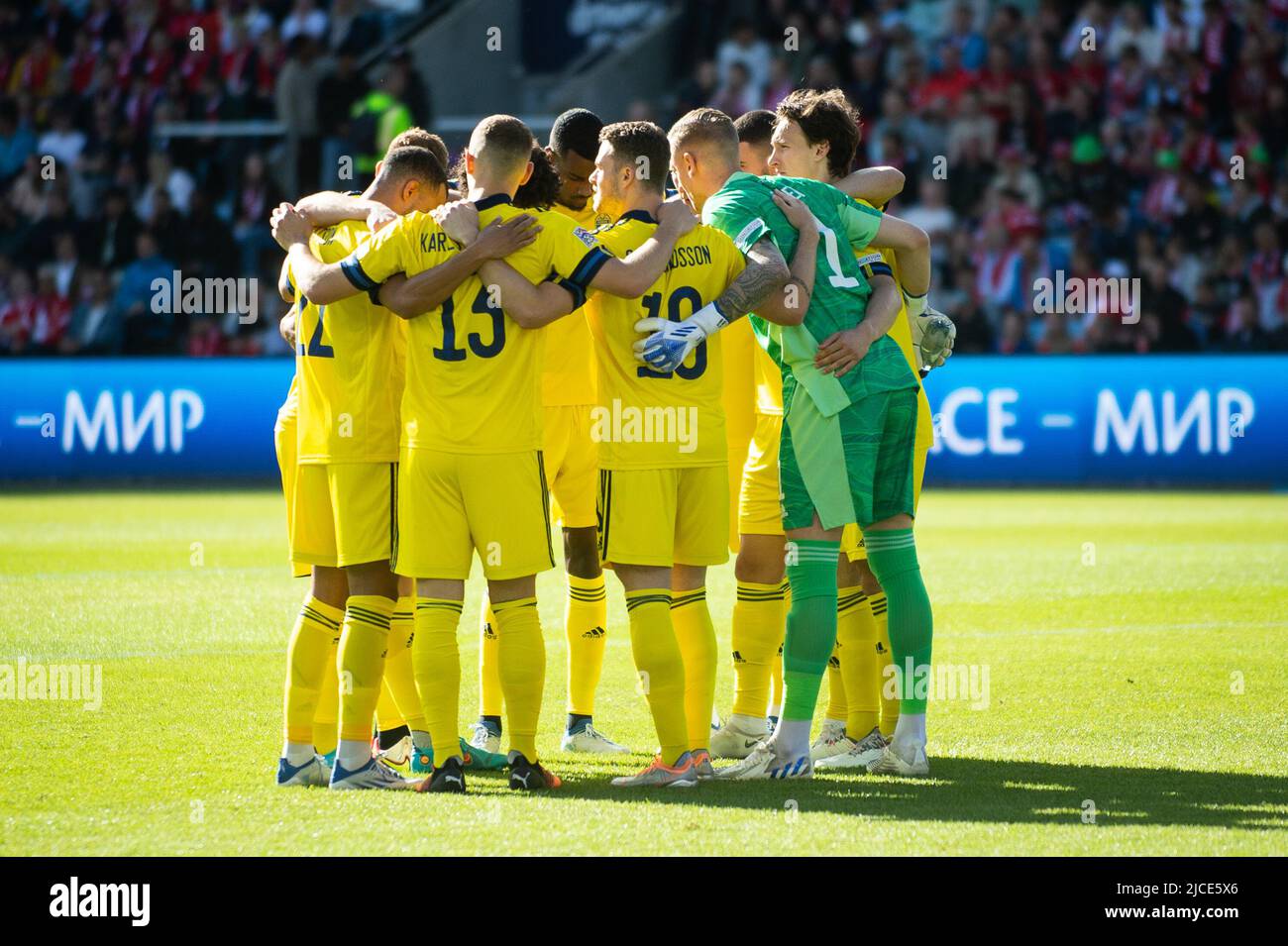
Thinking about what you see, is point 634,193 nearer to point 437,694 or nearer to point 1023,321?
point 437,694

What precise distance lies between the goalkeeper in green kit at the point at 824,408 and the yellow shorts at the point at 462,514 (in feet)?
2.13

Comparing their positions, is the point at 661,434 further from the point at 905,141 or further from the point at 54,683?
the point at 905,141

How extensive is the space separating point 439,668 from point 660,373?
3.96 feet

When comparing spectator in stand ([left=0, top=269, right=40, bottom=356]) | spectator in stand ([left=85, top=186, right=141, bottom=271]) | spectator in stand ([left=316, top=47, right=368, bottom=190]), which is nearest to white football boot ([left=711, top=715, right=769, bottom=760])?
spectator in stand ([left=316, top=47, right=368, bottom=190])

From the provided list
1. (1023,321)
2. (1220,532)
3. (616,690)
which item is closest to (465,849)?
(616,690)

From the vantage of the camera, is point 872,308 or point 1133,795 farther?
point 872,308

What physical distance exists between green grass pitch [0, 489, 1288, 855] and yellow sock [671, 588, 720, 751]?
A: 0.36 meters

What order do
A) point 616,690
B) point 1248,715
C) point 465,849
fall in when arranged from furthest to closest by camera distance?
point 616,690 < point 1248,715 < point 465,849

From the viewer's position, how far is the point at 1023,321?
17.6m

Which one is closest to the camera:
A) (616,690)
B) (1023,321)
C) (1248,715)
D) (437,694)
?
(437,694)

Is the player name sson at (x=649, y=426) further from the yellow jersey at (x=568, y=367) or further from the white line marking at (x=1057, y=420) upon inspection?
the white line marking at (x=1057, y=420)

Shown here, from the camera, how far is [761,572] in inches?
236

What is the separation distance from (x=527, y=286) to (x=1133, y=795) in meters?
2.52
